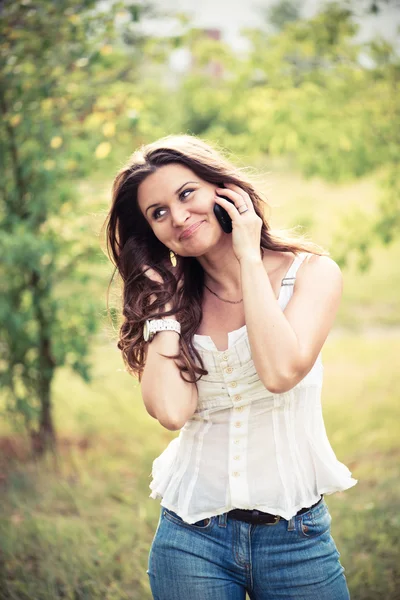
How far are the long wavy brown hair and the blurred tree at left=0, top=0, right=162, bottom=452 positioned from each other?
7.25 ft

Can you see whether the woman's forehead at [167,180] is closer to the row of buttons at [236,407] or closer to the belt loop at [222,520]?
the row of buttons at [236,407]

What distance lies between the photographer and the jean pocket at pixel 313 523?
1.90 meters

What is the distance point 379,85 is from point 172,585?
4068mm

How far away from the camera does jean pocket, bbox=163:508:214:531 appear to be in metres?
1.94

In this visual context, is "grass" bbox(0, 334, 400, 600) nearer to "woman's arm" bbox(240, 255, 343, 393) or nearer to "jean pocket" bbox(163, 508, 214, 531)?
"jean pocket" bbox(163, 508, 214, 531)

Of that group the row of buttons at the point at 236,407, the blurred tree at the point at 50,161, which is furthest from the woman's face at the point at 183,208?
the blurred tree at the point at 50,161

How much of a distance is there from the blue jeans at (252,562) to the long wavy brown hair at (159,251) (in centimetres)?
47

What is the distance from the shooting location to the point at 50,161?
4.83 m

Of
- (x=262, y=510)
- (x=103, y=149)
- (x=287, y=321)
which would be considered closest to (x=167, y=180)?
(x=287, y=321)

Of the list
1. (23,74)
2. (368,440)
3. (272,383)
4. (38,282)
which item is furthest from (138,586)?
(23,74)

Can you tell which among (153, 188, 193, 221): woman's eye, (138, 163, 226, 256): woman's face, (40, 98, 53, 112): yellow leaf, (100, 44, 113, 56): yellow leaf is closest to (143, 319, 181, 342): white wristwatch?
(138, 163, 226, 256): woman's face

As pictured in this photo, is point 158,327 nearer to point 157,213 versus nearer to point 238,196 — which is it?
point 157,213

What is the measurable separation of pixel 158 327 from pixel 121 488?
2.88 m

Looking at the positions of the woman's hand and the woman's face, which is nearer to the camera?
the woman's hand
